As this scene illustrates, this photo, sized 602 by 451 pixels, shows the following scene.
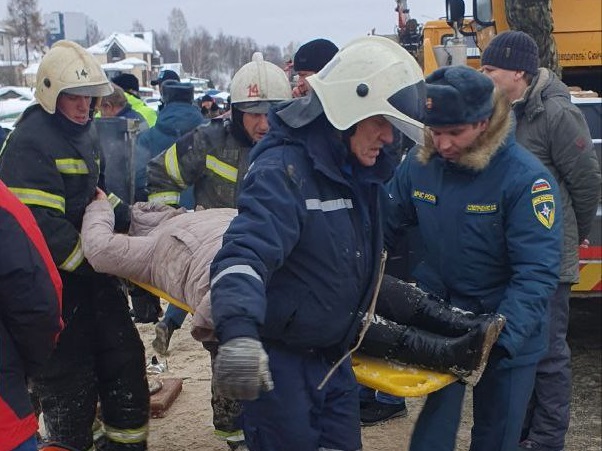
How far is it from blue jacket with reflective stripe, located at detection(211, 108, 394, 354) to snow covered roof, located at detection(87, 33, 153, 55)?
70.3m

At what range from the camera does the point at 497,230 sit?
313 cm

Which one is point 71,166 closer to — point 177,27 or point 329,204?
point 329,204

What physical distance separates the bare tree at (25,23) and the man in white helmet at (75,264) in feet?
219

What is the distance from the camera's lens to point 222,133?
13.4 feet

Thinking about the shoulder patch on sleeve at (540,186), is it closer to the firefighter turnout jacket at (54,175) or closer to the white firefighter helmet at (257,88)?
the white firefighter helmet at (257,88)

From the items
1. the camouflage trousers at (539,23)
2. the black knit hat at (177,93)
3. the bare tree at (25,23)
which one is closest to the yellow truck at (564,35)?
the camouflage trousers at (539,23)

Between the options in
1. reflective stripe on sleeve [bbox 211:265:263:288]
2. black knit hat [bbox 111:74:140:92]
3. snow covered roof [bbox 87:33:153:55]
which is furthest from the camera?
snow covered roof [bbox 87:33:153:55]

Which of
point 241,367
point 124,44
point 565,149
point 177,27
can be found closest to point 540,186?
point 565,149

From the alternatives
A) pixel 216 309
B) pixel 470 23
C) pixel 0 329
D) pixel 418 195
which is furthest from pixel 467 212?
pixel 470 23

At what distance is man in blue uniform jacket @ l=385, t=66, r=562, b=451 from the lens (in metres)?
3.05

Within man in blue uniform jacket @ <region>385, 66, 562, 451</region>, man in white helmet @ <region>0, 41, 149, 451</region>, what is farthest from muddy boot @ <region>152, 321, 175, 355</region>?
man in blue uniform jacket @ <region>385, 66, 562, 451</region>

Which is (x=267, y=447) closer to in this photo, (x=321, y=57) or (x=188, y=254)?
(x=188, y=254)

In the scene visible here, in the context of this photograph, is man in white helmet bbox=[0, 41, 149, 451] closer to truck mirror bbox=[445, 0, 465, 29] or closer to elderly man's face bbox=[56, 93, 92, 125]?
elderly man's face bbox=[56, 93, 92, 125]

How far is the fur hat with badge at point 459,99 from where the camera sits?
306 cm
